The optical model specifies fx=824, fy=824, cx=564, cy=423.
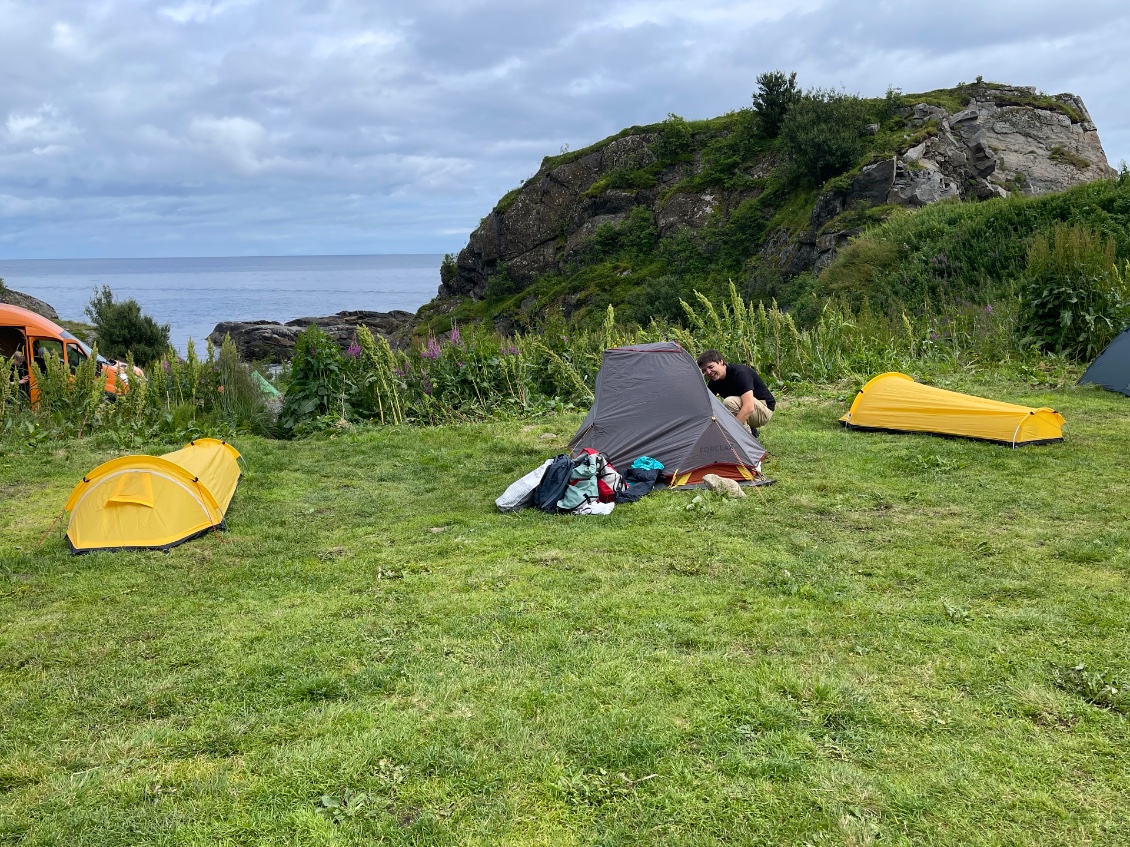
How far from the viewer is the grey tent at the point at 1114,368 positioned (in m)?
11.4

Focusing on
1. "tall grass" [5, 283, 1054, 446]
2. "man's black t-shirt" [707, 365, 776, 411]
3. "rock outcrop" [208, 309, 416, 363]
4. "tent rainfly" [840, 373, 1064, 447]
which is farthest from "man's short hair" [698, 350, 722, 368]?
"rock outcrop" [208, 309, 416, 363]

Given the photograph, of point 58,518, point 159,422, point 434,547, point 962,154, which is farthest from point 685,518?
point 962,154

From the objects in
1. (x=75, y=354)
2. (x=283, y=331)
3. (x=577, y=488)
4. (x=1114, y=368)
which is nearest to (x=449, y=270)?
(x=283, y=331)

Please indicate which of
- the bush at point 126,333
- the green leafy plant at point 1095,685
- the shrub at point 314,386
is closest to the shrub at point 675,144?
the bush at point 126,333

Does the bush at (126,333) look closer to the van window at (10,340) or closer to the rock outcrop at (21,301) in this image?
the rock outcrop at (21,301)

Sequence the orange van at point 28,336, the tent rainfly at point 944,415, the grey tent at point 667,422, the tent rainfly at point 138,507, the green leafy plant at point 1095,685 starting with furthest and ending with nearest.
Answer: the orange van at point 28,336
the tent rainfly at point 944,415
the grey tent at point 667,422
the tent rainfly at point 138,507
the green leafy plant at point 1095,685

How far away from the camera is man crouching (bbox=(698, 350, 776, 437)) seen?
896 centimetres

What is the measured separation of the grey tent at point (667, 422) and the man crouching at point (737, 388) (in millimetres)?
350

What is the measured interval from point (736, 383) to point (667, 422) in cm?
127

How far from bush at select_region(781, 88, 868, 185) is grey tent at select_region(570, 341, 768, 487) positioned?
105ft

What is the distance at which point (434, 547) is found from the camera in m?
6.62

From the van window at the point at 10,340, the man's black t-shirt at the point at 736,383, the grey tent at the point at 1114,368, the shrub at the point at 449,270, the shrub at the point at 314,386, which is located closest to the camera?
the man's black t-shirt at the point at 736,383

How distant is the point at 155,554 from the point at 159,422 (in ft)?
18.7

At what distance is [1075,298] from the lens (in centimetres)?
1366
